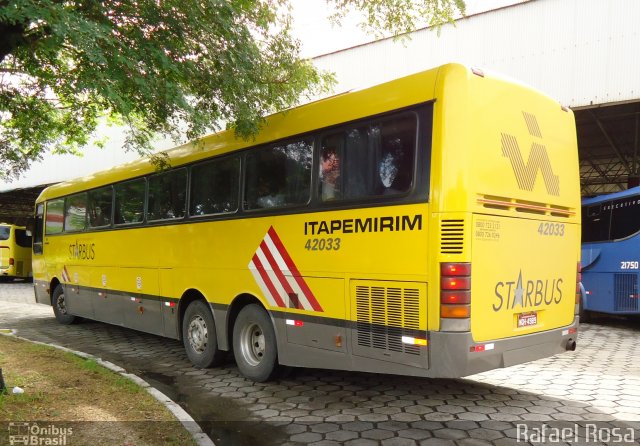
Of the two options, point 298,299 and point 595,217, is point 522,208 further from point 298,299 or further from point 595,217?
point 595,217

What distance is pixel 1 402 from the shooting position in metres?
4.90

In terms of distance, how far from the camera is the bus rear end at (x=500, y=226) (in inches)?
A: 173

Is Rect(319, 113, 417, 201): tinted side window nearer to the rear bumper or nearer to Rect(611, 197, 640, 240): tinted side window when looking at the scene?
the rear bumper

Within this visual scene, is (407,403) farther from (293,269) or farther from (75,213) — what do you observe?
(75,213)

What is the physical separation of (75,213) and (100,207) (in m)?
1.42

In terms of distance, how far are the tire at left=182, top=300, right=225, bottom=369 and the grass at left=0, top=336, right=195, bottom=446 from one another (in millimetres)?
1218

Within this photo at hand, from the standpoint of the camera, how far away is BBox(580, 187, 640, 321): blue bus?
10867 mm

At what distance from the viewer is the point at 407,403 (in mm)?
5441

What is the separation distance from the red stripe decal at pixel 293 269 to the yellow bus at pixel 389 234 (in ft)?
0.06

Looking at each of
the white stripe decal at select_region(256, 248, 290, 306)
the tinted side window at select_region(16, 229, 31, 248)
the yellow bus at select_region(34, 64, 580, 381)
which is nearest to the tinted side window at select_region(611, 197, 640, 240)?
the yellow bus at select_region(34, 64, 580, 381)

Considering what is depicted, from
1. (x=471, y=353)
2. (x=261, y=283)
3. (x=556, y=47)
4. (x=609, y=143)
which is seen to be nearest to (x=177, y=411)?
(x=261, y=283)

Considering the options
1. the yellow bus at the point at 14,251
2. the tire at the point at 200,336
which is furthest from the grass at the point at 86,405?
the yellow bus at the point at 14,251

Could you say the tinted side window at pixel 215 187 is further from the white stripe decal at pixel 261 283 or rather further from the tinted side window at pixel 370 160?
the tinted side window at pixel 370 160

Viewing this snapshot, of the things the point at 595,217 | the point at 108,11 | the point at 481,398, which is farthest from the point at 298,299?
the point at 595,217
